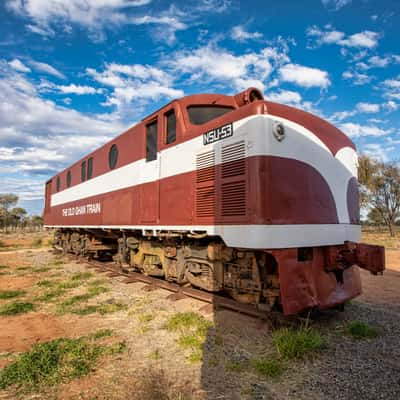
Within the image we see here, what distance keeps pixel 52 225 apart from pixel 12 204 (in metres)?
58.9

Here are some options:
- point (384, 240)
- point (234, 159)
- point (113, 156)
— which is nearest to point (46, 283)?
point (113, 156)

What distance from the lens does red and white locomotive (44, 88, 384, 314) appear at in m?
4.09

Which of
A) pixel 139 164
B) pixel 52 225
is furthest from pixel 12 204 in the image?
pixel 139 164

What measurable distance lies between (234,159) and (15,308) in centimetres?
489

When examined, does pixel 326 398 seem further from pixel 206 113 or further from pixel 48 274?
pixel 48 274

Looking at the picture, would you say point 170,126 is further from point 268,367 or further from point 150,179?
point 268,367

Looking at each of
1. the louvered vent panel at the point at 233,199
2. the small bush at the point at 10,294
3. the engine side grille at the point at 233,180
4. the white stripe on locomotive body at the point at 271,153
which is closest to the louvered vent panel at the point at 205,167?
the white stripe on locomotive body at the point at 271,153

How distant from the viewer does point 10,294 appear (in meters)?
6.87

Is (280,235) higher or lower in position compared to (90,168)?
lower

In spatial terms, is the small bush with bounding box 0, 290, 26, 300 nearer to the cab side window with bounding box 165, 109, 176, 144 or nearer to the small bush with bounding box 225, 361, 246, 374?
the cab side window with bounding box 165, 109, 176, 144

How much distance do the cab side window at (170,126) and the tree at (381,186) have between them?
28.7 metres

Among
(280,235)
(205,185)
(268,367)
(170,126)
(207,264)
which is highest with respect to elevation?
(170,126)

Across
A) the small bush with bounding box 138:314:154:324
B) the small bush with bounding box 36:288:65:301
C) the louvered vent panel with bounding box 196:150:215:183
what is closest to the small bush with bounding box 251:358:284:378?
Answer: the small bush with bounding box 138:314:154:324

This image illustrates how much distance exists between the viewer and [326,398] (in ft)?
9.07
